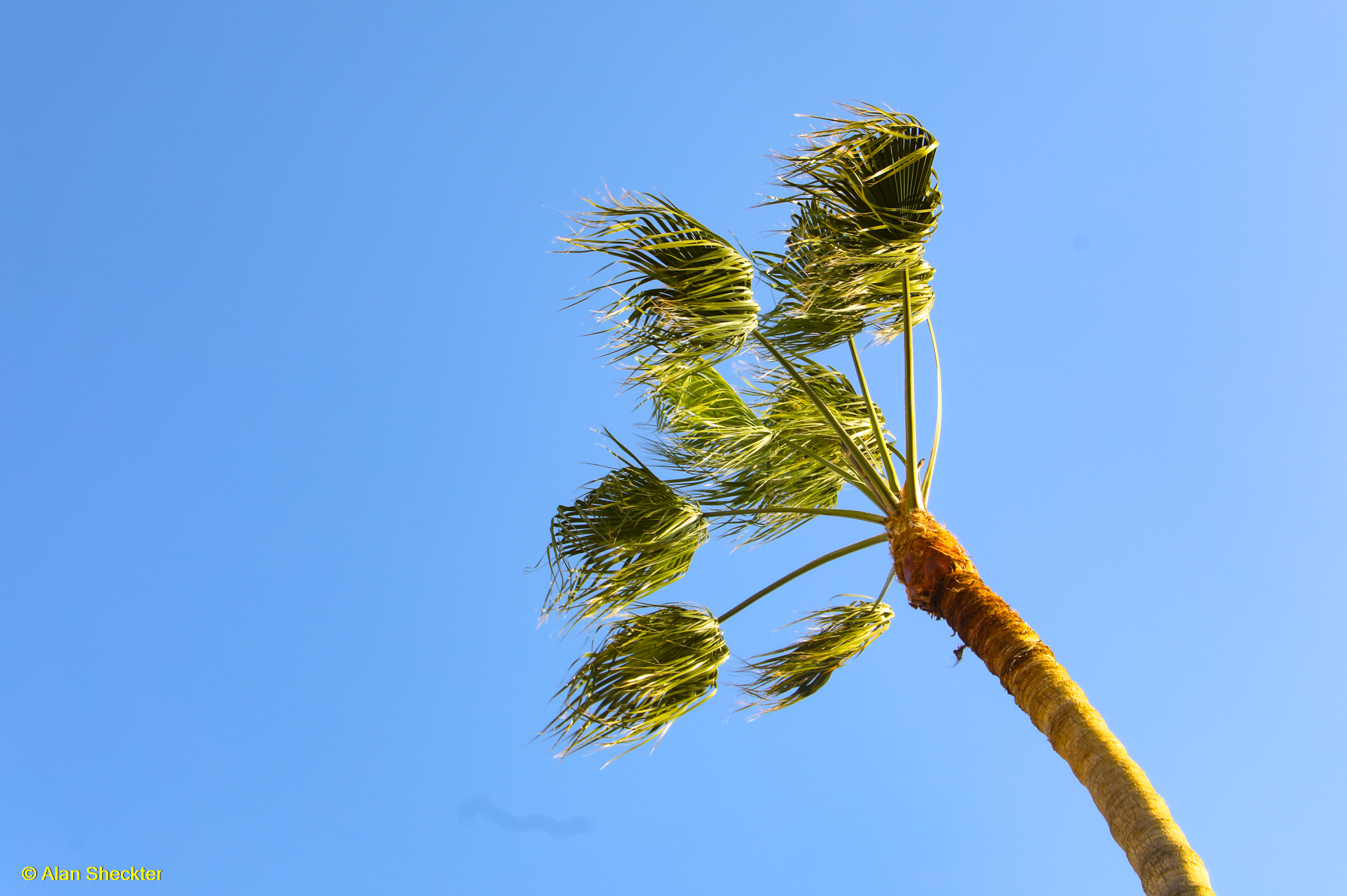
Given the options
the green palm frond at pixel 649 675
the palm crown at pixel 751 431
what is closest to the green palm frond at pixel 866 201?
the palm crown at pixel 751 431

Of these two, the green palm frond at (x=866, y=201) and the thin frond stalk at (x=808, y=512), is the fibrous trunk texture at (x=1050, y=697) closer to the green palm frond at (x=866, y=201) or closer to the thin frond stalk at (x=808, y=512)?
the thin frond stalk at (x=808, y=512)

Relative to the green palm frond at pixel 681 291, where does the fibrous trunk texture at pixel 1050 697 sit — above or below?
below

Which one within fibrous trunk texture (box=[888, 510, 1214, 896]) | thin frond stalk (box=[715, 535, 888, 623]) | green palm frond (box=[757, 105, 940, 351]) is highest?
green palm frond (box=[757, 105, 940, 351])

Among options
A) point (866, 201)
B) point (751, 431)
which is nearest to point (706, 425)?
point (751, 431)

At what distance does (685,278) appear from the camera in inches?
173

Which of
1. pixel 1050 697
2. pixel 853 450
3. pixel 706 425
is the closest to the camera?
pixel 1050 697

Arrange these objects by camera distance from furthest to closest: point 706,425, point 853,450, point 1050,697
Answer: point 706,425 < point 853,450 < point 1050,697

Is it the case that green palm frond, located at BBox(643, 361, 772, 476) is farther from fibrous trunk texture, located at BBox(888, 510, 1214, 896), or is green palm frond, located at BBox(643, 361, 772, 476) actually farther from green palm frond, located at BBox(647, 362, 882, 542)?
fibrous trunk texture, located at BBox(888, 510, 1214, 896)

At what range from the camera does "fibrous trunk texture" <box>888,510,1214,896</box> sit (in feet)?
9.21

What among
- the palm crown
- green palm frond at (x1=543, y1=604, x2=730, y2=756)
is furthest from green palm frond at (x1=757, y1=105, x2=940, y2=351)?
green palm frond at (x1=543, y1=604, x2=730, y2=756)

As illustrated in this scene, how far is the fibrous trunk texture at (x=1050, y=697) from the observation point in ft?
9.21

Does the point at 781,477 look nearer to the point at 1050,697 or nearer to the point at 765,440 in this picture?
the point at 765,440

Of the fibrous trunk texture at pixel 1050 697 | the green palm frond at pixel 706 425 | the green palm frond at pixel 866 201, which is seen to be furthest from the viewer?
the green palm frond at pixel 706 425

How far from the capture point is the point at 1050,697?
3.48 metres
